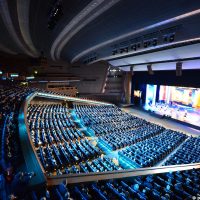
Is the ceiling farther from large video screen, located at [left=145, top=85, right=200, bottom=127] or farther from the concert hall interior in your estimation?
large video screen, located at [left=145, top=85, right=200, bottom=127]

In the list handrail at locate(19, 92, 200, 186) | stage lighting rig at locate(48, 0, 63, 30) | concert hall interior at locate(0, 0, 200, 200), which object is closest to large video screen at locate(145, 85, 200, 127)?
concert hall interior at locate(0, 0, 200, 200)

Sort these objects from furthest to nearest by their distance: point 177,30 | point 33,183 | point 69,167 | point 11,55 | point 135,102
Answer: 1. point 135,102
2. point 11,55
3. point 177,30
4. point 69,167
5. point 33,183

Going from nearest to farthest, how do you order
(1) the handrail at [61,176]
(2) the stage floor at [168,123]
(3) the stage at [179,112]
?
(1) the handrail at [61,176] → (2) the stage floor at [168,123] → (3) the stage at [179,112]

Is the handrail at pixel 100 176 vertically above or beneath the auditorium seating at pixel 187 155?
above

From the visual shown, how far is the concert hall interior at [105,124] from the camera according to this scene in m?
5.41

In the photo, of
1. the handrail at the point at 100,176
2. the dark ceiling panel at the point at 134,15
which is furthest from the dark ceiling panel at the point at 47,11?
the handrail at the point at 100,176

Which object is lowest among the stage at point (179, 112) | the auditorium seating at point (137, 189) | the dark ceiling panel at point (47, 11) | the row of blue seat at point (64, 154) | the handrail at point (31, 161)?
the stage at point (179, 112)

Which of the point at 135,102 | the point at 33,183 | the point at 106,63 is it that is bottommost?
the point at 135,102

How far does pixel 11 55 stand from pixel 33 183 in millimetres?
27855

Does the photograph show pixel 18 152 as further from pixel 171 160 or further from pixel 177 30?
pixel 177 30

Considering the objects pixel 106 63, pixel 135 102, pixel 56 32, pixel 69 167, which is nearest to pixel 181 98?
pixel 135 102

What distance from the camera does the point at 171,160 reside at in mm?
11258

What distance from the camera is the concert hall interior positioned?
5414 millimetres

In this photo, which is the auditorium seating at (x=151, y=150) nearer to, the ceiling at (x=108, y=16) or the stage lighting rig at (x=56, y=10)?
the ceiling at (x=108, y=16)
